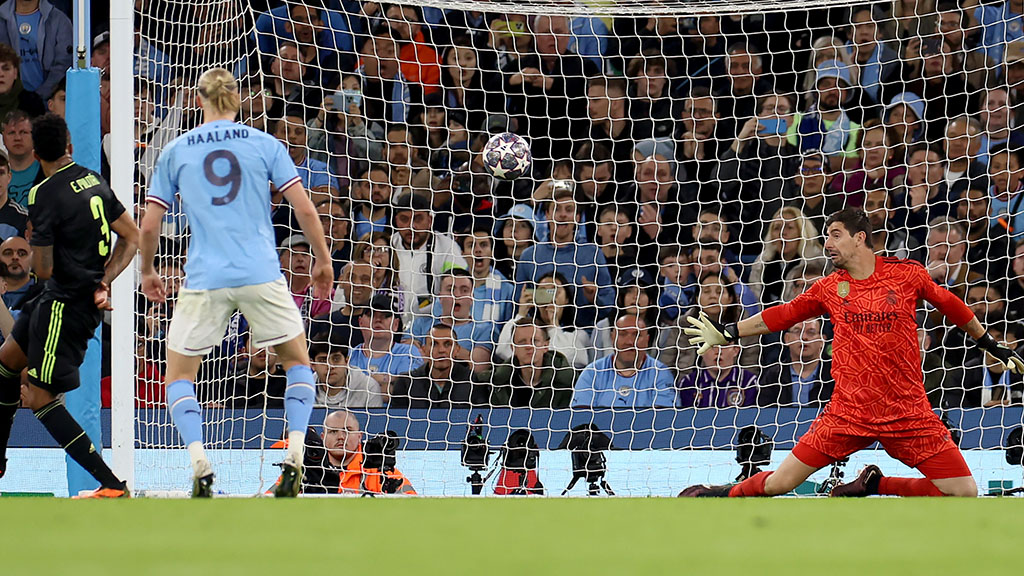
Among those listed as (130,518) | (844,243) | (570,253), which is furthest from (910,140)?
(130,518)

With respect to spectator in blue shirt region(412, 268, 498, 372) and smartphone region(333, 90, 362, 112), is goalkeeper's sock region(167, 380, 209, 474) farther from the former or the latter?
smartphone region(333, 90, 362, 112)

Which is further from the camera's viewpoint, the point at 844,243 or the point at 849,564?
the point at 844,243

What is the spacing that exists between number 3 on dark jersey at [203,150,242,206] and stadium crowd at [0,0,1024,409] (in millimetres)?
3680

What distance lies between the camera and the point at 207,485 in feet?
14.8

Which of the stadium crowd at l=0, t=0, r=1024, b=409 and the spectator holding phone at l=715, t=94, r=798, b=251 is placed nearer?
the stadium crowd at l=0, t=0, r=1024, b=409

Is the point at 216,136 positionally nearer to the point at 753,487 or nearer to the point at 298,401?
the point at 298,401

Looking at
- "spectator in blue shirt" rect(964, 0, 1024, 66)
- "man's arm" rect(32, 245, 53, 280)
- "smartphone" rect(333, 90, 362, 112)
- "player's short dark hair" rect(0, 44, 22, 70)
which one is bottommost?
"man's arm" rect(32, 245, 53, 280)

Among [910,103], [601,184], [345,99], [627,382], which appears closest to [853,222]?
[627,382]

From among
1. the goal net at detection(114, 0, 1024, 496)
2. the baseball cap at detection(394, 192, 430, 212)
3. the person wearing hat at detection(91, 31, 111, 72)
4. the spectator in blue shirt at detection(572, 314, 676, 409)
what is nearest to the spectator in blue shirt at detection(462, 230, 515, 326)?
the goal net at detection(114, 0, 1024, 496)

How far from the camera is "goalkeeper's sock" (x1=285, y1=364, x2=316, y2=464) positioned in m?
4.70

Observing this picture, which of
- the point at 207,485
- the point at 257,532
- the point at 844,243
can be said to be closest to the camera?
the point at 257,532

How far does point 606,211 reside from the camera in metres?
9.69

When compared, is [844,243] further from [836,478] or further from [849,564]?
[849,564]

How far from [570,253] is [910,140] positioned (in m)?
2.82
